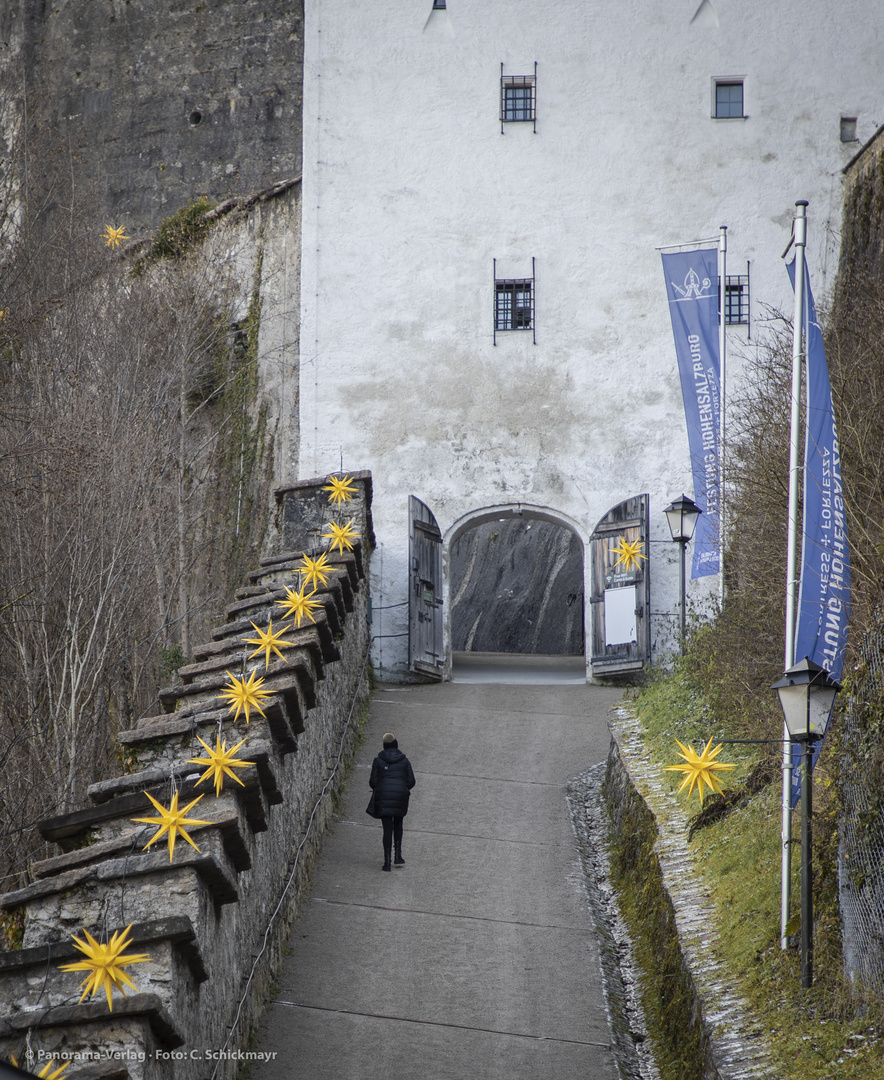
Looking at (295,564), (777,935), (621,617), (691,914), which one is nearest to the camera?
(777,935)

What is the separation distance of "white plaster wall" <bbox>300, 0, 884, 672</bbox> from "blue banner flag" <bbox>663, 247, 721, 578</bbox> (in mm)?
2642

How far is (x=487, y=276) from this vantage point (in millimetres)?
18312

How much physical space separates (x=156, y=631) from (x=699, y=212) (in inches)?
387

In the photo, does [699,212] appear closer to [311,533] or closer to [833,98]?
[833,98]

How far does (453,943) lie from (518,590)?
1955 centimetres

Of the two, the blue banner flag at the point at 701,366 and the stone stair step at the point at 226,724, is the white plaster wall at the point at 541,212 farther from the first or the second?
the stone stair step at the point at 226,724

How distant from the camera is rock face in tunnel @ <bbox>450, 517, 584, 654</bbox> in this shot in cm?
2777

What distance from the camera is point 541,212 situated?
1838 cm

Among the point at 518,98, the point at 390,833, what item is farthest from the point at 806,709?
the point at 518,98

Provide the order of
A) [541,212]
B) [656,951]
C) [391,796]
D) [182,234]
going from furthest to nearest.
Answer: [182,234] → [541,212] → [391,796] → [656,951]

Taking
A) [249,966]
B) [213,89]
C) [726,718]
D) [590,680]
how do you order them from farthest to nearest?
[213,89], [590,680], [726,718], [249,966]

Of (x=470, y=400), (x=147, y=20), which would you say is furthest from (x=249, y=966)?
(x=147, y=20)

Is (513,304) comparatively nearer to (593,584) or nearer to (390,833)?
(593,584)

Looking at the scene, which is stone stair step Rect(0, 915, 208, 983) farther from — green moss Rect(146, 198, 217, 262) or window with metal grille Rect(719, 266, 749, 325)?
green moss Rect(146, 198, 217, 262)
